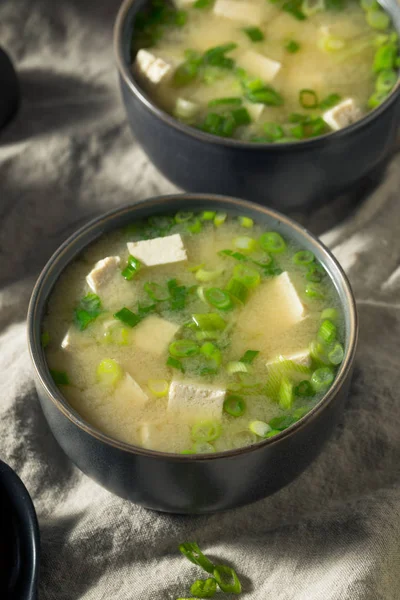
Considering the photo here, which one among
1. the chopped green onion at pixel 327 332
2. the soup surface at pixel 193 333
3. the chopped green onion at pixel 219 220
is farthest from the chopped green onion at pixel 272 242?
the chopped green onion at pixel 327 332

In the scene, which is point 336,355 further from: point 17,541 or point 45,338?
point 17,541

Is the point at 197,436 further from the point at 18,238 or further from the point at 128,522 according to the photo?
the point at 18,238

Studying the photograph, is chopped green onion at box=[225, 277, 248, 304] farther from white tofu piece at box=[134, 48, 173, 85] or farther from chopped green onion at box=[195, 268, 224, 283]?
white tofu piece at box=[134, 48, 173, 85]

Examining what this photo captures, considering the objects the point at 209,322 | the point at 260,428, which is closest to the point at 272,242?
the point at 209,322

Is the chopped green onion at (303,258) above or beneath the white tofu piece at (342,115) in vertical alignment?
beneath

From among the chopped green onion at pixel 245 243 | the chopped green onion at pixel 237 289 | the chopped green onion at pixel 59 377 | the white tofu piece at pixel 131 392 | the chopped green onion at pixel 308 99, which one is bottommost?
the chopped green onion at pixel 59 377

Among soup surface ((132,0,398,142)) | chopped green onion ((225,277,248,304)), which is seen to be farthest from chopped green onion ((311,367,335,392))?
soup surface ((132,0,398,142))

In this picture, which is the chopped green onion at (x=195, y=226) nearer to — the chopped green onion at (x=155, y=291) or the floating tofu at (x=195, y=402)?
the chopped green onion at (x=155, y=291)

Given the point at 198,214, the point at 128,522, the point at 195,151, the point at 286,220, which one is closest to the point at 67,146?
the point at 195,151
